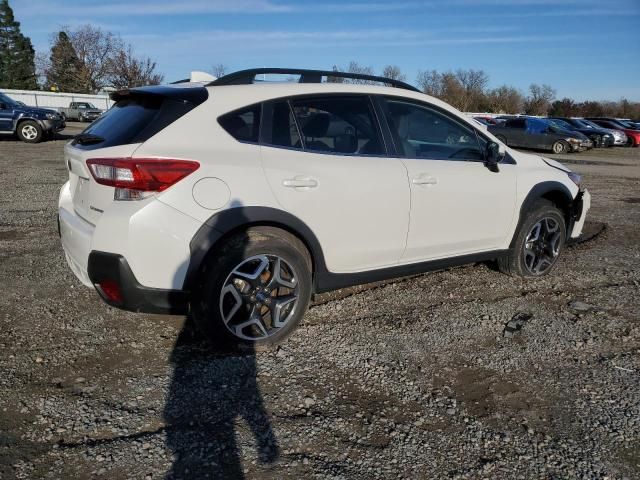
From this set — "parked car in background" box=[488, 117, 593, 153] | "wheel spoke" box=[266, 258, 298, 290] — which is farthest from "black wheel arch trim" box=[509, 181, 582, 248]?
"parked car in background" box=[488, 117, 593, 153]

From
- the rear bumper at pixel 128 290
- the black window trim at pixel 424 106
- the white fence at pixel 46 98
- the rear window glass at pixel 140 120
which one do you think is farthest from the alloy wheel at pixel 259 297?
the white fence at pixel 46 98

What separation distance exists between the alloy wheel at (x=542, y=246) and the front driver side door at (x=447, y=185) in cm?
48

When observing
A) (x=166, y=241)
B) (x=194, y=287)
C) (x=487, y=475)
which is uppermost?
(x=166, y=241)

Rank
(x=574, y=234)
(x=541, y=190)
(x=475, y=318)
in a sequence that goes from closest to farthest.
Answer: (x=475, y=318) → (x=541, y=190) → (x=574, y=234)

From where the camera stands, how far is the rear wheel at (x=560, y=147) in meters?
23.2

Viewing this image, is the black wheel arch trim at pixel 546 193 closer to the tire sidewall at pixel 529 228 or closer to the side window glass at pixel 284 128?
the tire sidewall at pixel 529 228

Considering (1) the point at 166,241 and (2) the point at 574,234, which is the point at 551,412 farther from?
(2) the point at 574,234

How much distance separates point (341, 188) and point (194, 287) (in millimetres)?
1168

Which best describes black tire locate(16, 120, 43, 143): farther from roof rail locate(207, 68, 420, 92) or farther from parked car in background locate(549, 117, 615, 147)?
parked car in background locate(549, 117, 615, 147)

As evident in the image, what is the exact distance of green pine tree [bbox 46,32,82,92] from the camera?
6365 cm

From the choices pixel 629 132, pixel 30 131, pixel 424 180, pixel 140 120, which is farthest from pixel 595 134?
pixel 140 120

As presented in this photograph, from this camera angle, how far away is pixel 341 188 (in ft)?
11.8

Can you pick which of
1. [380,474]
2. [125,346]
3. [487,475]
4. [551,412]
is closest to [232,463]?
[380,474]

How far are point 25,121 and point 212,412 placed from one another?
19.2m
